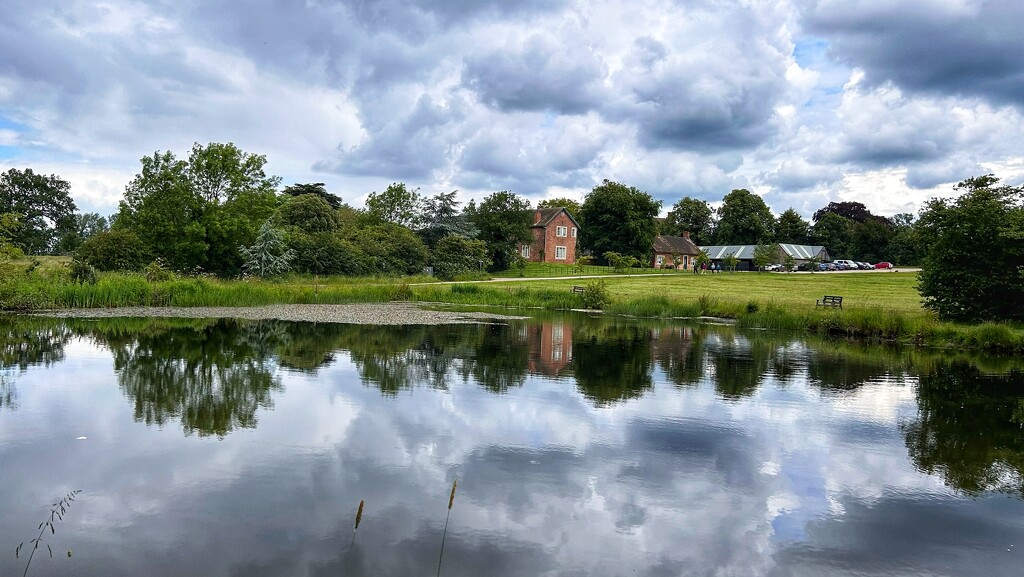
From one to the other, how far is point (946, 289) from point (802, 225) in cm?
9639

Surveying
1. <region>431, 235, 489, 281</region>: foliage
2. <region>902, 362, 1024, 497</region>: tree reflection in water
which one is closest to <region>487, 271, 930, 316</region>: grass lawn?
<region>431, 235, 489, 281</region>: foliage

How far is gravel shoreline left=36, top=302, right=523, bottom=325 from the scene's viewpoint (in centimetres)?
2719

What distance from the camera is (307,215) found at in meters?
62.0

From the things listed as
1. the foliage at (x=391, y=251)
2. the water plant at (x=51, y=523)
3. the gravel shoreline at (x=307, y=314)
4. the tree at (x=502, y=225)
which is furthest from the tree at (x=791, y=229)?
the water plant at (x=51, y=523)

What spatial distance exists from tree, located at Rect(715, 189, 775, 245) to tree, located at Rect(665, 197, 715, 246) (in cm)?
704

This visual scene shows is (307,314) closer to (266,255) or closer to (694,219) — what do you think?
(266,255)

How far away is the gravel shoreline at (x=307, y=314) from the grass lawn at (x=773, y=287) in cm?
1346

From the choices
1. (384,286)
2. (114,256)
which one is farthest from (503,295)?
(114,256)

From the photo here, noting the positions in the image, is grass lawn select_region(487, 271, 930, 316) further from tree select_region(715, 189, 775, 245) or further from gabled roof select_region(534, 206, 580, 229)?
tree select_region(715, 189, 775, 245)

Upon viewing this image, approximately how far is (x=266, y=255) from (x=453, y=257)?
16.8m

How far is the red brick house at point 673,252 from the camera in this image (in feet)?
305

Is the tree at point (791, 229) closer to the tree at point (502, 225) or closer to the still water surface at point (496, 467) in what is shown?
the tree at point (502, 225)

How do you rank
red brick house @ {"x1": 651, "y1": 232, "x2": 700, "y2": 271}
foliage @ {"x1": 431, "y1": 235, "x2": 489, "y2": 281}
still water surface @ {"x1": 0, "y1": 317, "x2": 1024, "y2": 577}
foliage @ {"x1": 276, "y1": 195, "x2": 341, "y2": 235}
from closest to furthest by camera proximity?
still water surface @ {"x1": 0, "y1": 317, "x2": 1024, "y2": 577} → foliage @ {"x1": 431, "y1": 235, "x2": 489, "y2": 281} → foliage @ {"x1": 276, "y1": 195, "x2": 341, "y2": 235} → red brick house @ {"x1": 651, "y1": 232, "x2": 700, "y2": 271}

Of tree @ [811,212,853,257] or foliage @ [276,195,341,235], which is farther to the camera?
tree @ [811,212,853,257]
